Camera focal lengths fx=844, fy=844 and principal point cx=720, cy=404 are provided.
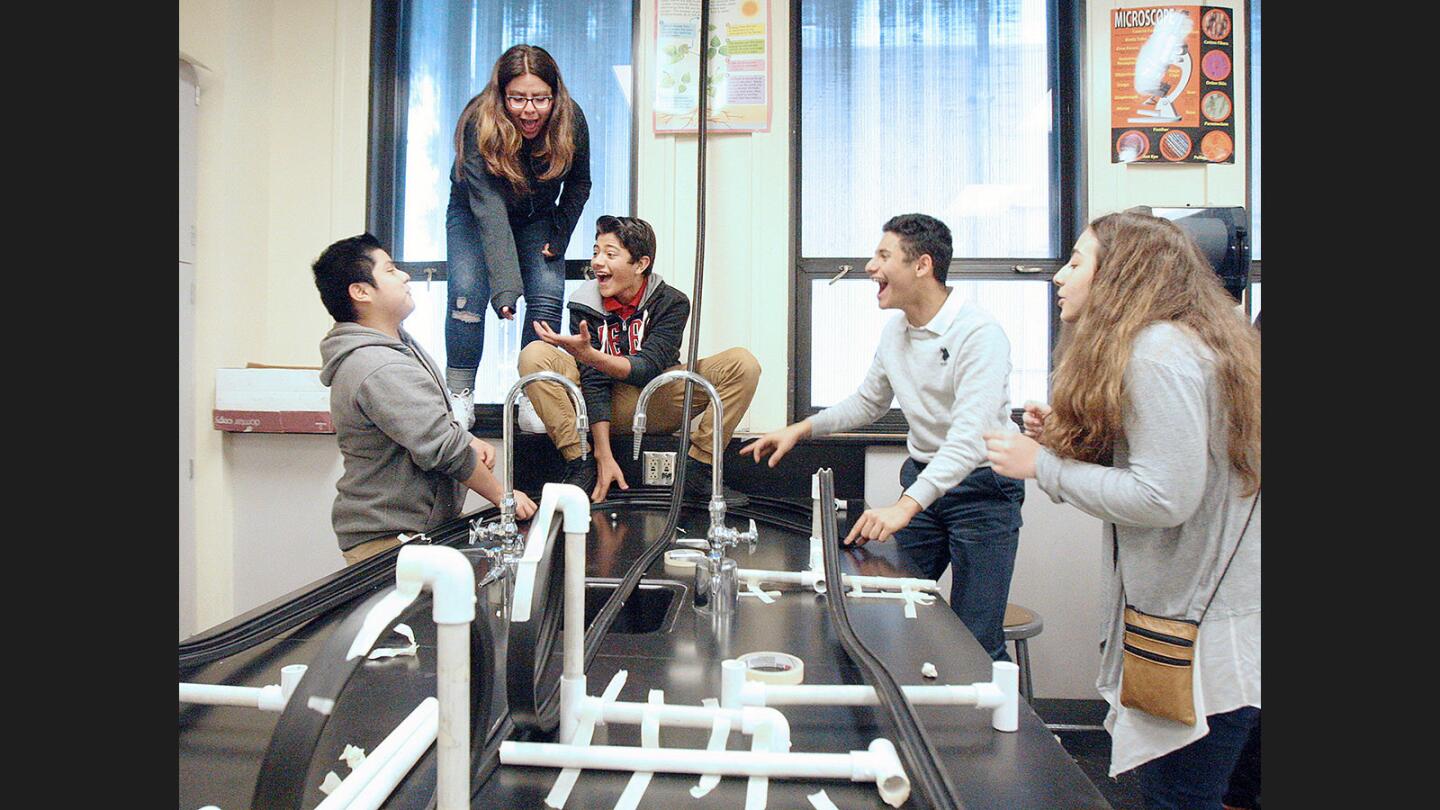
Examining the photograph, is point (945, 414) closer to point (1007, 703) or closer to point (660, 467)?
point (660, 467)

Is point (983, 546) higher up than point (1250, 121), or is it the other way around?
point (1250, 121)

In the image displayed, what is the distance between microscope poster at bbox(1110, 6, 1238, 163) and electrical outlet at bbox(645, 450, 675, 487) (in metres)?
1.87

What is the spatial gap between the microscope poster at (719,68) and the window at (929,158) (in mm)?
135

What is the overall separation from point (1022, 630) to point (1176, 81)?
1966 millimetres

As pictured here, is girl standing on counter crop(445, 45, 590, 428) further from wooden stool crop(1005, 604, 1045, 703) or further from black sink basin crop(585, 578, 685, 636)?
wooden stool crop(1005, 604, 1045, 703)

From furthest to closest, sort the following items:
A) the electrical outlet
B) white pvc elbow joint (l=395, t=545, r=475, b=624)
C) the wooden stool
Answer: the electrical outlet < the wooden stool < white pvc elbow joint (l=395, t=545, r=475, b=624)

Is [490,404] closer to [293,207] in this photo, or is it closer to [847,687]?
[293,207]

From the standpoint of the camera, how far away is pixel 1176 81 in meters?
2.85

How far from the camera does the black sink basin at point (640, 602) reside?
4.49 feet

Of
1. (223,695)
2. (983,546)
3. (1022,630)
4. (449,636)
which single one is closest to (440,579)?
(449,636)

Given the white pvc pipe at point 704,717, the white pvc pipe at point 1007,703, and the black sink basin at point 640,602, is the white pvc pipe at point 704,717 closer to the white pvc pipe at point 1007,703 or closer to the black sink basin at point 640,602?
the white pvc pipe at point 1007,703

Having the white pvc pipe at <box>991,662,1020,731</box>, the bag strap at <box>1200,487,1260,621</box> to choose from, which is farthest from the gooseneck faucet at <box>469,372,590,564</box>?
the bag strap at <box>1200,487,1260,621</box>

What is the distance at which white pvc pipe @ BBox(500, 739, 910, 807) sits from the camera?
0.69 meters

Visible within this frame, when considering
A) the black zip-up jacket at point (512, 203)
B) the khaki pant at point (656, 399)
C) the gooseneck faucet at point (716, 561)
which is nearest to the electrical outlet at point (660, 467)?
the khaki pant at point (656, 399)
